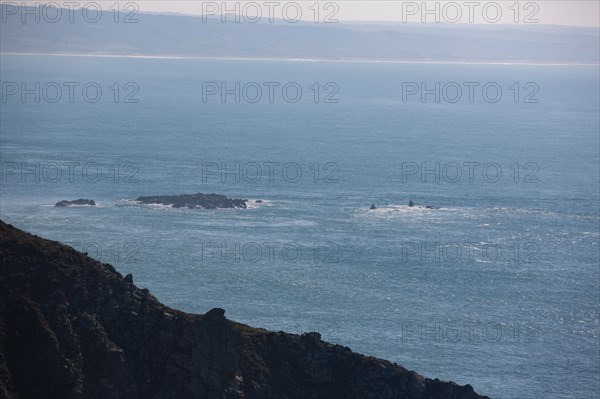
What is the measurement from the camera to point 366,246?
232ft

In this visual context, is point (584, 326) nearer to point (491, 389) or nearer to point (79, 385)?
point (491, 389)

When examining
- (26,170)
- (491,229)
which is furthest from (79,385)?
(26,170)

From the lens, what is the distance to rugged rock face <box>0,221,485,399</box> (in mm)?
30219

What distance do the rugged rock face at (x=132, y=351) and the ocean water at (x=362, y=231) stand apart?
46.7 feet

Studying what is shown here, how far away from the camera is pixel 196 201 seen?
82.6 meters

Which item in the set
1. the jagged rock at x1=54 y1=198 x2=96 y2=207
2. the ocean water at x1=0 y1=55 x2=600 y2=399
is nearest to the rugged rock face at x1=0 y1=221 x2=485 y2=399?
the ocean water at x1=0 y1=55 x2=600 y2=399

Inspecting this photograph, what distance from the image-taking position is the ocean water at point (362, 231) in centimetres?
5319

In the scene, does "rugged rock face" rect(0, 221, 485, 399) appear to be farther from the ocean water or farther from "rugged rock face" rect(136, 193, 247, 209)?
"rugged rock face" rect(136, 193, 247, 209)

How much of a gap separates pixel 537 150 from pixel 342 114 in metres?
48.8

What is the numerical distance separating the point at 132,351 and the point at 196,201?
5079 centimetres

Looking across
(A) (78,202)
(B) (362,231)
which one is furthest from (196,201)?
(B) (362,231)

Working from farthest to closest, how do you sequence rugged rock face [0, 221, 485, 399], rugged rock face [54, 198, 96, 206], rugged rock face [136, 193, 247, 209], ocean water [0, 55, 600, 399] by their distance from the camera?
rugged rock face [136, 193, 247, 209] < rugged rock face [54, 198, 96, 206] < ocean water [0, 55, 600, 399] < rugged rock face [0, 221, 485, 399]

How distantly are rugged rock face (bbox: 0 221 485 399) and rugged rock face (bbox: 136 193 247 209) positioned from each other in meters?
47.3

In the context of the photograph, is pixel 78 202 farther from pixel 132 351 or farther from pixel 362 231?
pixel 132 351
